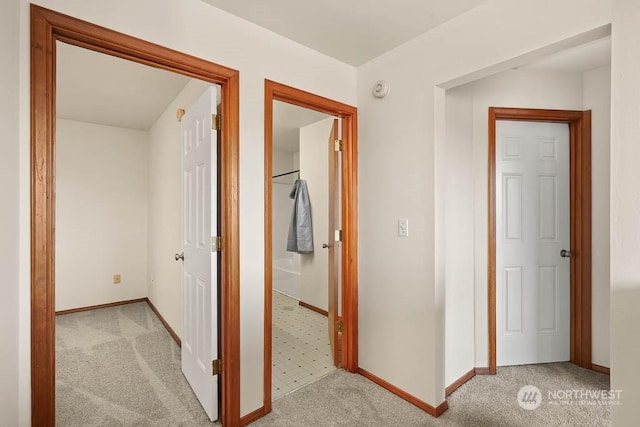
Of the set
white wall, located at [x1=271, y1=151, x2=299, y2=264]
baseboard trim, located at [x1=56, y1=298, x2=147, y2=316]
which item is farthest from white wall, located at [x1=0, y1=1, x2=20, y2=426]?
white wall, located at [x1=271, y1=151, x2=299, y2=264]

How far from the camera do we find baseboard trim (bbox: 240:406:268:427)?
170 cm

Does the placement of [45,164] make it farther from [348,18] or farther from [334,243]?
[334,243]

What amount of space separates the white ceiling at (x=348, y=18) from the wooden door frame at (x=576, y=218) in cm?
92

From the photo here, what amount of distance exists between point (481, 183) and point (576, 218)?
850 mm

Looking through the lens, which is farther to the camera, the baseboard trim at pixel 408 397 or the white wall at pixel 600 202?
the white wall at pixel 600 202

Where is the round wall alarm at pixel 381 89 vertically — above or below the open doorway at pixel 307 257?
above

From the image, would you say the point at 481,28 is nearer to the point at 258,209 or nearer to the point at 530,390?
the point at 258,209

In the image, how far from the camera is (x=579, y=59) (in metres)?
2.16

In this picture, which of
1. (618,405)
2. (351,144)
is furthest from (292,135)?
(618,405)

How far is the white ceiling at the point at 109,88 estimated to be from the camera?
7.56ft

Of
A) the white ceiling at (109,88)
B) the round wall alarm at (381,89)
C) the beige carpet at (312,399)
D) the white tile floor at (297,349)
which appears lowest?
the white tile floor at (297,349)

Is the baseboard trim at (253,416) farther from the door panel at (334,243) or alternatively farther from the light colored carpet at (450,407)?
the door panel at (334,243)

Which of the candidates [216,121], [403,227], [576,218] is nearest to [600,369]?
[576,218]

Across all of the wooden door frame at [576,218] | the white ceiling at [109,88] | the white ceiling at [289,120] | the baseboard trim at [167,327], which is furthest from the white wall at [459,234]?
the baseboard trim at [167,327]
